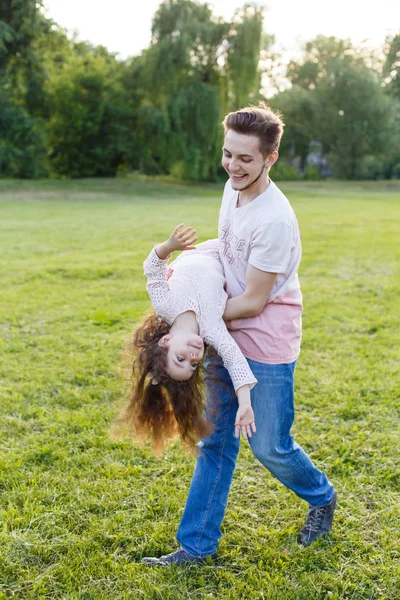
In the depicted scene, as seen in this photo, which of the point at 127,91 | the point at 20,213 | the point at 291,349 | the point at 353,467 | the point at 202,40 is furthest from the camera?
the point at 127,91

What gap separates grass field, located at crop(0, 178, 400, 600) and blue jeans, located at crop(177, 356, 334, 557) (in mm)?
197

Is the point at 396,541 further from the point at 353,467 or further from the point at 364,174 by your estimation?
the point at 364,174

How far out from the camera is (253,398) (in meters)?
2.53

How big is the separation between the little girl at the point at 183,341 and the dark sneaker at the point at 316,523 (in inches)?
28.6

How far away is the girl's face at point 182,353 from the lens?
2396 millimetres

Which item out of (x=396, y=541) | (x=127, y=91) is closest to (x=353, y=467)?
(x=396, y=541)

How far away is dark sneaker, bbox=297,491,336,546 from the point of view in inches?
112

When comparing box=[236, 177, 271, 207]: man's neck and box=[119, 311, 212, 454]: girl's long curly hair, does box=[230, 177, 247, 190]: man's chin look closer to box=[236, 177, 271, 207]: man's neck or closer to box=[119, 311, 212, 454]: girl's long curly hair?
box=[236, 177, 271, 207]: man's neck

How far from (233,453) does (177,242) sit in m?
1.02

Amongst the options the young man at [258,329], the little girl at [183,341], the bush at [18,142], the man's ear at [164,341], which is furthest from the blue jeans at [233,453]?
the bush at [18,142]

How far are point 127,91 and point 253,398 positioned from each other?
112 feet

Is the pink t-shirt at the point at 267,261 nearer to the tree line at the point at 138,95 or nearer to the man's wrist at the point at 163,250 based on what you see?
the man's wrist at the point at 163,250

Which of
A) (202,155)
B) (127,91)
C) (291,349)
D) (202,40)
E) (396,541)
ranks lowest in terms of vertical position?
(396,541)

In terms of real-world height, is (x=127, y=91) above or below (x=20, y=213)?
above
